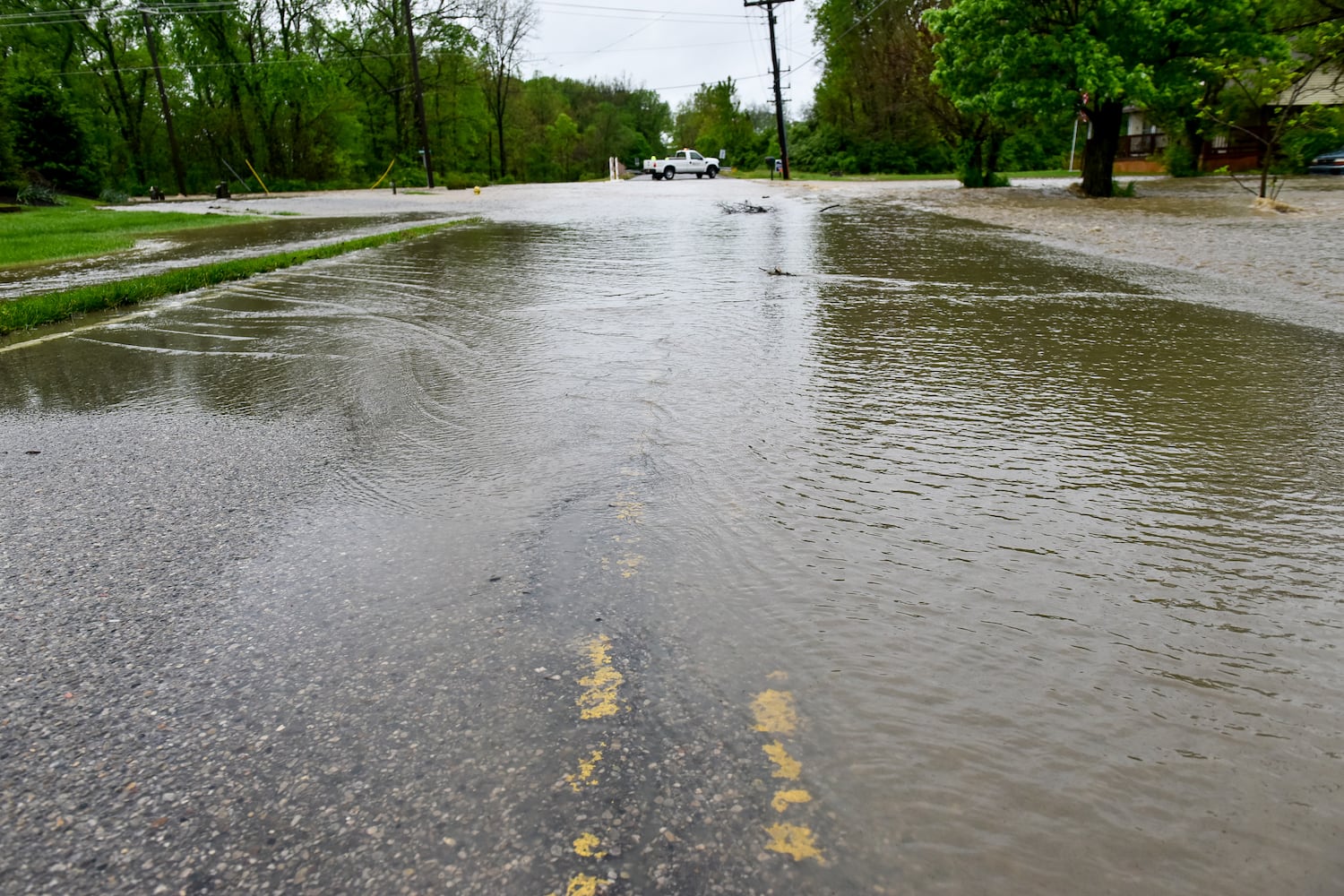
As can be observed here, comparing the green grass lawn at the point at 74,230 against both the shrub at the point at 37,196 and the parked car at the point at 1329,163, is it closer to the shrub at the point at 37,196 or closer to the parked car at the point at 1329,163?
the shrub at the point at 37,196

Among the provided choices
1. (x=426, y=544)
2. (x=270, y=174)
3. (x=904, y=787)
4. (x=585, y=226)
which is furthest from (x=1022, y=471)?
(x=270, y=174)

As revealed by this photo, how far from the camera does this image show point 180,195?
42.8m

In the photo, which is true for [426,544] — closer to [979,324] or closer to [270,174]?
[979,324]

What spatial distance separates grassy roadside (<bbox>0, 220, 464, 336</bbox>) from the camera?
25.4 feet

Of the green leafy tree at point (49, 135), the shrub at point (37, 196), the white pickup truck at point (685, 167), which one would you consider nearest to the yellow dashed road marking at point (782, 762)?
the shrub at point (37, 196)

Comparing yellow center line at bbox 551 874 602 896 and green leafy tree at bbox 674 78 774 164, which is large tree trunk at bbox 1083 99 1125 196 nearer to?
yellow center line at bbox 551 874 602 896

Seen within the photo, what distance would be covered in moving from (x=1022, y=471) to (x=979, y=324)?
10.9 ft

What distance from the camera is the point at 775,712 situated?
212 centimetres

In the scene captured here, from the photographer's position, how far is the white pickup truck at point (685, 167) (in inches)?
2095

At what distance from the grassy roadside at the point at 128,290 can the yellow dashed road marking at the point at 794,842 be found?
8206 millimetres

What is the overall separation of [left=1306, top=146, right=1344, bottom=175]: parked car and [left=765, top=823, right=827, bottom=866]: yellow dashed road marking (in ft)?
128

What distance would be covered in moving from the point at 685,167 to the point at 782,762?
5495 cm

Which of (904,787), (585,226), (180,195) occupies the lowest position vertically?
(904,787)

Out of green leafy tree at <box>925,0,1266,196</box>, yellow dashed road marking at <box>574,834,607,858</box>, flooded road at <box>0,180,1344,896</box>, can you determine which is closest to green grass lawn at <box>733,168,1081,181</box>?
green leafy tree at <box>925,0,1266,196</box>
